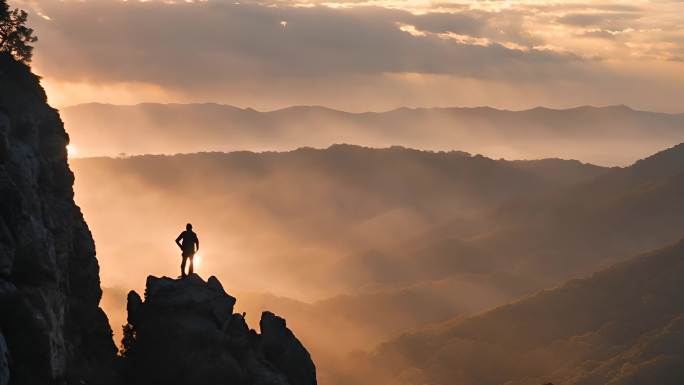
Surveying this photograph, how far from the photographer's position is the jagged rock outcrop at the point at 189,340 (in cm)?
4312

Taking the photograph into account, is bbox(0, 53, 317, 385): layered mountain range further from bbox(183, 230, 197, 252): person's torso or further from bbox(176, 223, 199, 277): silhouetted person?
bbox(183, 230, 197, 252): person's torso

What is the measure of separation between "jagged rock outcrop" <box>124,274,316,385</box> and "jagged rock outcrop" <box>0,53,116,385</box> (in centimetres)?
192

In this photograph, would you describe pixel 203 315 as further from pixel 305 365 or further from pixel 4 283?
pixel 4 283

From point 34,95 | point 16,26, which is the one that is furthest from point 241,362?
point 16,26

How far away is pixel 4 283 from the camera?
34.3m

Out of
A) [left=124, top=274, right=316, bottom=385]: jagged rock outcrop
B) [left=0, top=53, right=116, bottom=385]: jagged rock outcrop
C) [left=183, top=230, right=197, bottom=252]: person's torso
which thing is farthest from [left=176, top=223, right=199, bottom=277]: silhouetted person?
[left=0, top=53, right=116, bottom=385]: jagged rock outcrop

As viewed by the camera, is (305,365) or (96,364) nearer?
(96,364)

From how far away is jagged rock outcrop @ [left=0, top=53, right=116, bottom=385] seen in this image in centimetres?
3459

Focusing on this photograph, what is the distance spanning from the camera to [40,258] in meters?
37.8

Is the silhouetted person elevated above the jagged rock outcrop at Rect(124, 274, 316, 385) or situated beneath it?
elevated above

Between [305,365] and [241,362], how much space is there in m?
6.56

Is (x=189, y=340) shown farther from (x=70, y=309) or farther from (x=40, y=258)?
(x=40, y=258)

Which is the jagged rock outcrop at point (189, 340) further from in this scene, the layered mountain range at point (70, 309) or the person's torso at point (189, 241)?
the person's torso at point (189, 241)

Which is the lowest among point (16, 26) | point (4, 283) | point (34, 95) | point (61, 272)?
point (4, 283)
